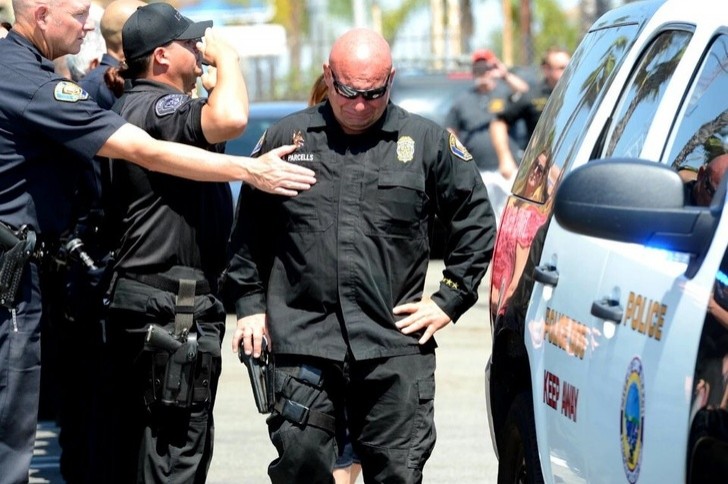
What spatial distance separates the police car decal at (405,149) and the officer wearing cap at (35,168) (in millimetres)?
322

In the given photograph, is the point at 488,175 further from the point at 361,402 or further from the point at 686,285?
the point at 686,285

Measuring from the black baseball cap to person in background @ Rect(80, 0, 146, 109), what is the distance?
1102mm

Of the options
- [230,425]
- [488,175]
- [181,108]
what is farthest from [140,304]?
[488,175]

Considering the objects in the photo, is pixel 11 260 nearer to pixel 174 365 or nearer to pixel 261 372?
pixel 174 365

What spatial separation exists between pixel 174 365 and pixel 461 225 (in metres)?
1.11

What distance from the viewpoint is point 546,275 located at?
14.3 ft

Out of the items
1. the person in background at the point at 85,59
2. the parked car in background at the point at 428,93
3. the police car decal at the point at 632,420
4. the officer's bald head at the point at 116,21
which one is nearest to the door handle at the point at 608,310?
the police car decal at the point at 632,420

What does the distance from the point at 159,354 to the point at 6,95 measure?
106 centimetres

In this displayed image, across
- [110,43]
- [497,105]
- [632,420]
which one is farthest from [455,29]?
[632,420]

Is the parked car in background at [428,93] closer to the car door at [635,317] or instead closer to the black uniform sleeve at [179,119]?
the black uniform sleeve at [179,119]

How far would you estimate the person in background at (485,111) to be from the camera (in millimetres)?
14672

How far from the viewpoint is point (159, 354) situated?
5.55 m

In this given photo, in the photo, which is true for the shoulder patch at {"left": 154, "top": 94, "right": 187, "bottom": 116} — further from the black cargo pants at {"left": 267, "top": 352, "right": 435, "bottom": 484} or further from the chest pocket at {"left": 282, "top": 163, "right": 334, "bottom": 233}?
the black cargo pants at {"left": 267, "top": 352, "right": 435, "bottom": 484}

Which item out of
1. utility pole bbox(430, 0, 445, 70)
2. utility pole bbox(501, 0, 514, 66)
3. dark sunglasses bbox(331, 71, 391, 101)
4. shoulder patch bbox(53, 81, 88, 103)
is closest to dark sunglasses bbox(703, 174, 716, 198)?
dark sunglasses bbox(331, 71, 391, 101)
